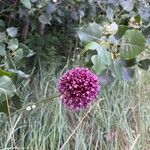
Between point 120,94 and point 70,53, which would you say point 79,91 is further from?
point 70,53

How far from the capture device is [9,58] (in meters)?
1.30

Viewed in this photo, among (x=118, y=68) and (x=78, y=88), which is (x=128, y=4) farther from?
(x=78, y=88)

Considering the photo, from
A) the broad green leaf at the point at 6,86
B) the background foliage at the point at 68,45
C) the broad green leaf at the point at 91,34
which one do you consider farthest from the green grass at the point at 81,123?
the broad green leaf at the point at 6,86

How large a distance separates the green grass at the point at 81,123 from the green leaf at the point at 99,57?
467 mm

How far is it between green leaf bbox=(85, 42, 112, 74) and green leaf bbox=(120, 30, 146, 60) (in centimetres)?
5

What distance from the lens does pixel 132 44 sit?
0.97 m

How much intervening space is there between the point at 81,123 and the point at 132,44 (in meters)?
0.69

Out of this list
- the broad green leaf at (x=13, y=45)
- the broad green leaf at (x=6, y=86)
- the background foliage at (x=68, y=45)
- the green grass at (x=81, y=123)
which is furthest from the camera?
the green grass at (x=81, y=123)

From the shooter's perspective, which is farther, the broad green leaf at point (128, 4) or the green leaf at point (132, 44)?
the broad green leaf at point (128, 4)

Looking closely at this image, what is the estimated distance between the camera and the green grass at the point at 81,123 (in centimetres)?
151

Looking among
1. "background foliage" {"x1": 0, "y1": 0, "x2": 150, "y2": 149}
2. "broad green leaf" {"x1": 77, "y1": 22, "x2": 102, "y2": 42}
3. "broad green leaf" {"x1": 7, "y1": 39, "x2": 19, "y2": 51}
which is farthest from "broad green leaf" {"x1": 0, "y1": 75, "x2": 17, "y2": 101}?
"broad green leaf" {"x1": 7, "y1": 39, "x2": 19, "y2": 51}

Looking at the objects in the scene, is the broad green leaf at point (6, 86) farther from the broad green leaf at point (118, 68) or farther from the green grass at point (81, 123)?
the green grass at point (81, 123)

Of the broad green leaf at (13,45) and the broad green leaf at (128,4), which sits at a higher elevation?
the broad green leaf at (128,4)

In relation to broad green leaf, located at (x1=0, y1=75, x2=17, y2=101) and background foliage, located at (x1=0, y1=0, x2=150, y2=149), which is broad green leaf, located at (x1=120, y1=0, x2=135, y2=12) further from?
broad green leaf, located at (x1=0, y1=75, x2=17, y2=101)
